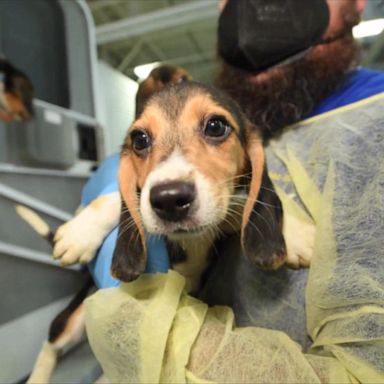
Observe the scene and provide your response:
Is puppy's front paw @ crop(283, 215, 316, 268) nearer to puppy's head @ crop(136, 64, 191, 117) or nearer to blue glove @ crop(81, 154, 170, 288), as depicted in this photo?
blue glove @ crop(81, 154, 170, 288)

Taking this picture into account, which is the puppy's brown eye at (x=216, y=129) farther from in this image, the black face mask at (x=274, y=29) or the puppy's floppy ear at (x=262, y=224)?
the black face mask at (x=274, y=29)

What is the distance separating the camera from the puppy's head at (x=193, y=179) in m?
0.80

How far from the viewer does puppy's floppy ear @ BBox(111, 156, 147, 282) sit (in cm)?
90

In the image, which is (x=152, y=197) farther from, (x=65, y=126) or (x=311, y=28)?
(x=65, y=126)

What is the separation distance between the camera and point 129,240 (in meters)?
0.95

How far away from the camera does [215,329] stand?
83 centimetres

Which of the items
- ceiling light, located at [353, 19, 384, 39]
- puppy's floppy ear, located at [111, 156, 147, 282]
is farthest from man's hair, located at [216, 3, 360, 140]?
ceiling light, located at [353, 19, 384, 39]

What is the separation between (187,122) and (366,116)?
0.45 meters

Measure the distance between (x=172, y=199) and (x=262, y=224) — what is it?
0.91 ft

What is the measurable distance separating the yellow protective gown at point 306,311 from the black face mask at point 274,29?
13.0 inches

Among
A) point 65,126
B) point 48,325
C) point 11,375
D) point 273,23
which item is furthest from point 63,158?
point 273,23

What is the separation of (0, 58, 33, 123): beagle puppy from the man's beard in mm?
1105

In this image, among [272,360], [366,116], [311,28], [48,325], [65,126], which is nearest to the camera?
[272,360]

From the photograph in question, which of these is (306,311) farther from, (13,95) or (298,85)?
(13,95)
